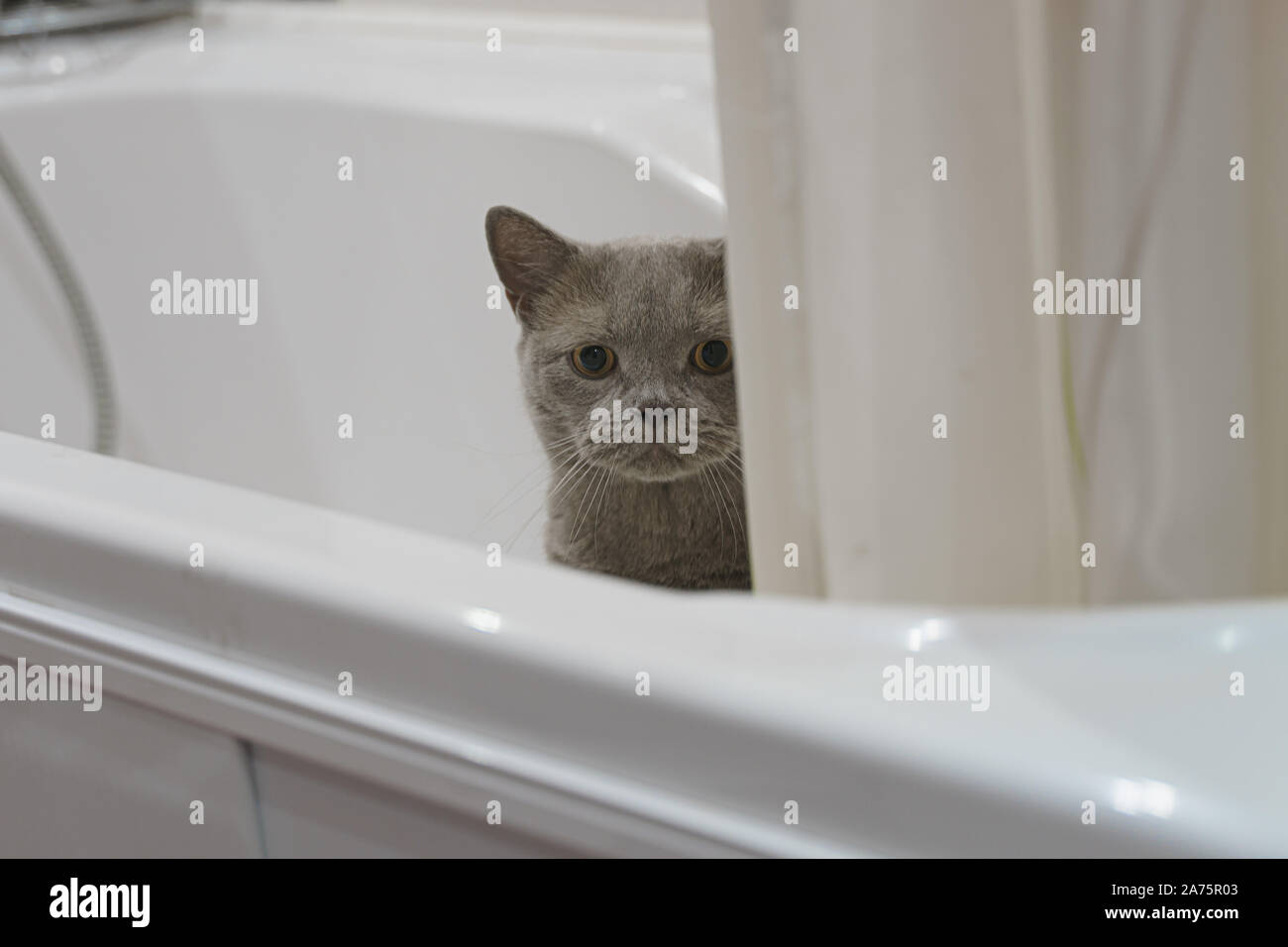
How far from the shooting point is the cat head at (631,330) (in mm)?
521

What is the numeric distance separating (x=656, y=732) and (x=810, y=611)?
7 cm

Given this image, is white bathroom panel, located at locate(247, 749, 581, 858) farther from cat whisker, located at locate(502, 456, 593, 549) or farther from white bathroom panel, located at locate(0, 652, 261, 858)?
cat whisker, located at locate(502, 456, 593, 549)

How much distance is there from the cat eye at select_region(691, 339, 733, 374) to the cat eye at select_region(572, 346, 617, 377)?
0.12ft

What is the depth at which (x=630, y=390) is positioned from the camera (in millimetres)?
526

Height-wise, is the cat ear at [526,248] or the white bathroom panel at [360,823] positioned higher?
the cat ear at [526,248]

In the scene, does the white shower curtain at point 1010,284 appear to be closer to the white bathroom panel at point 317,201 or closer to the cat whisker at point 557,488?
the cat whisker at point 557,488

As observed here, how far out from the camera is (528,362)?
0.56m

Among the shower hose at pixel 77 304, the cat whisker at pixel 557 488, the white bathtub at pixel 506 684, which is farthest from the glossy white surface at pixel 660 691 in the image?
the shower hose at pixel 77 304

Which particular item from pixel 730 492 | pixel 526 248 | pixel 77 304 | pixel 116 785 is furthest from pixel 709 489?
pixel 77 304

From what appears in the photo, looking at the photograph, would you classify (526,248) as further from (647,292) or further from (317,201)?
(317,201)

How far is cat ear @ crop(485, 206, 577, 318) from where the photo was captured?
20.5 inches

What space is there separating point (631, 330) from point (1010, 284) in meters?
0.18
